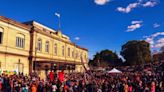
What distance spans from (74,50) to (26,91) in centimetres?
4174

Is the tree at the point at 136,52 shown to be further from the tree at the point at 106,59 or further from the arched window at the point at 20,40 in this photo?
the arched window at the point at 20,40

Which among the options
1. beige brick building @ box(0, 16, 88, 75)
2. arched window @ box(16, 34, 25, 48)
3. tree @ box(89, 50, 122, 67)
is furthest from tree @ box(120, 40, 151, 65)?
arched window @ box(16, 34, 25, 48)

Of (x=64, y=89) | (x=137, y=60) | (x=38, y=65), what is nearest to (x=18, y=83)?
(x=64, y=89)

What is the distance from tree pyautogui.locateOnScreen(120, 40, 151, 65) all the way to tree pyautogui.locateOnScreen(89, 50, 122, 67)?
8.44 m

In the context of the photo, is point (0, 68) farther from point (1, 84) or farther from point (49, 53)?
point (49, 53)

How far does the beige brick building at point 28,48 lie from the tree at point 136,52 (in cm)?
3158

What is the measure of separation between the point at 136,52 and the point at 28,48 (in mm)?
47386

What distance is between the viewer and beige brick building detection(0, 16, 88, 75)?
1379 inches

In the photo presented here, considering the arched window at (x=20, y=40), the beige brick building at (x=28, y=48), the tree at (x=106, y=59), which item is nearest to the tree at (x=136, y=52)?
the tree at (x=106, y=59)

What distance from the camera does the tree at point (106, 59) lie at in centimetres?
9334

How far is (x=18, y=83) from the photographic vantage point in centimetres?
2381

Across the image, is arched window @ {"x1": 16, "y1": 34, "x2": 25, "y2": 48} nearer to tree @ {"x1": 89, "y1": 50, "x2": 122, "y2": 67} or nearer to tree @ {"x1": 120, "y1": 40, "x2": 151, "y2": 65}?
tree @ {"x1": 120, "y1": 40, "x2": 151, "y2": 65}

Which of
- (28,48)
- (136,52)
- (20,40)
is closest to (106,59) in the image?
(136,52)

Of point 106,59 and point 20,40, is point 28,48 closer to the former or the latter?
point 20,40
